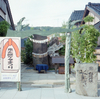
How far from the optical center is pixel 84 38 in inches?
351

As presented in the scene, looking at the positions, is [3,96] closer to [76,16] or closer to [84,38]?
[84,38]

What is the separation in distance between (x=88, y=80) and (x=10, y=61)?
13.9 ft

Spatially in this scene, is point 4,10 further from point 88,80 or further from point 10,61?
point 88,80

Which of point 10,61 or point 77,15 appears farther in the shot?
point 77,15

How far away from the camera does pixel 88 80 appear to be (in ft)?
24.1

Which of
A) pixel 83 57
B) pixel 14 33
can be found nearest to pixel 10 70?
pixel 14 33

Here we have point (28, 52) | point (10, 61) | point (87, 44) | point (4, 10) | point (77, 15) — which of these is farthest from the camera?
point (77, 15)

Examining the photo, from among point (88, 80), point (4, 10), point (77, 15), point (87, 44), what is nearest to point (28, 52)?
point (4, 10)

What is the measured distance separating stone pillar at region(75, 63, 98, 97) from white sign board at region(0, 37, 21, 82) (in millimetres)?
3346

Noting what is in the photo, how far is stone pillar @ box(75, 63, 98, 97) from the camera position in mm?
7312

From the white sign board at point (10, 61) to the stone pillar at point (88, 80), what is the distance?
335 centimetres

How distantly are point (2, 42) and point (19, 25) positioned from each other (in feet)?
4.34

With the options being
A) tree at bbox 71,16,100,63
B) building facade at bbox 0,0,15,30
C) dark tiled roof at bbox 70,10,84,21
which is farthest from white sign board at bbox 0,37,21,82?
dark tiled roof at bbox 70,10,84,21

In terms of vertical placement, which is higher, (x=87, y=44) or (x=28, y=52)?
(x=87, y=44)
